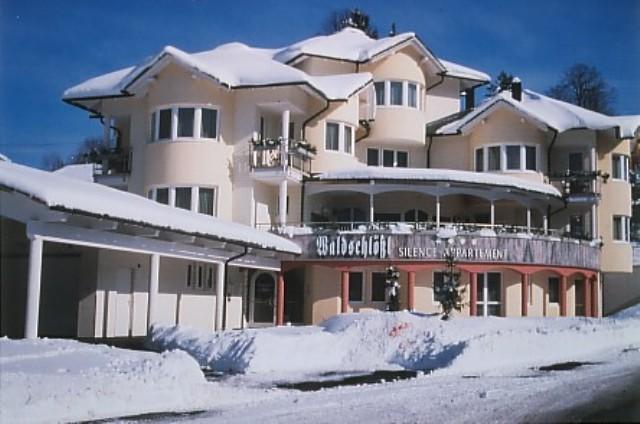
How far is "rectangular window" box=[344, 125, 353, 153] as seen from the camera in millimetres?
26172

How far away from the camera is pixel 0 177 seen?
10164 mm

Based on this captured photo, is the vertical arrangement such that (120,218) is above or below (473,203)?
below

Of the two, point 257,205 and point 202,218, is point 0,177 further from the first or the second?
point 257,205

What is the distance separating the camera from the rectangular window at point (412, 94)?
28.0 metres

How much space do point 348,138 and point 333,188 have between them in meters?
3.09

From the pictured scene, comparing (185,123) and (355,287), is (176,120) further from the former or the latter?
(355,287)

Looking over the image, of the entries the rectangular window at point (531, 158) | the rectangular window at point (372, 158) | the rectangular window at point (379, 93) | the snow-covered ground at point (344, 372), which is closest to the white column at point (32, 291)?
the snow-covered ground at point (344, 372)

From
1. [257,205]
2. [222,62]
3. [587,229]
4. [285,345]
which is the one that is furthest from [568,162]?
[285,345]

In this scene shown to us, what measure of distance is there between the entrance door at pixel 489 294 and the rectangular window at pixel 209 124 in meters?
8.26

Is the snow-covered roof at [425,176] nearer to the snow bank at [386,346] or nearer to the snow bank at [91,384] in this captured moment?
the snow bank at [386,346]

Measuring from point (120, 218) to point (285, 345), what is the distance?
127 inches

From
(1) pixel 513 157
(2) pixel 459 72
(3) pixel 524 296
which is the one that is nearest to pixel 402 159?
(1) pixel 513 157

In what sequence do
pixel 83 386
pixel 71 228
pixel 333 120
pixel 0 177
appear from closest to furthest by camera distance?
pixel 83 386 → pixel 0 177 → pixel 71 228 → pixel 333 120

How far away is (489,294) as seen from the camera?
23.6m
